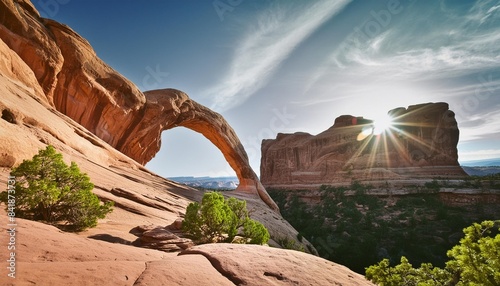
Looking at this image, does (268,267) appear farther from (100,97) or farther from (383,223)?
(383,223)

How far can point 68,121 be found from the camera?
13070 mm

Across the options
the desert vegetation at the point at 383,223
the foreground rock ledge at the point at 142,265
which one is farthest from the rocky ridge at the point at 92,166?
the desert vegetation at the point at 383,223

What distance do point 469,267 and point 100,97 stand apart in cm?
2183

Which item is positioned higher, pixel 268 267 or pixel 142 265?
pixel 142 265

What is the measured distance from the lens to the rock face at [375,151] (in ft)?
160

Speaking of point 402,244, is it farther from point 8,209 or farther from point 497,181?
point 8,209

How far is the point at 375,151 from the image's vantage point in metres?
54.3

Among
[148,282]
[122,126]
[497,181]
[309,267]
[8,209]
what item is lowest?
[309,267]

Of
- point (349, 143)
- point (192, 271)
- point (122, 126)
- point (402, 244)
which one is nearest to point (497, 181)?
point (402, 244)

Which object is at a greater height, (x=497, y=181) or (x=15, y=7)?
(x=15, y=7)

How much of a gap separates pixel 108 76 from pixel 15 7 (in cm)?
613

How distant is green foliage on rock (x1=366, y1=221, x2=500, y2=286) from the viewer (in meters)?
4.66

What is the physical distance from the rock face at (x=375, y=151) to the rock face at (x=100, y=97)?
3326cm

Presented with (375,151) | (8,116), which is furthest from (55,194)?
(375,151)
